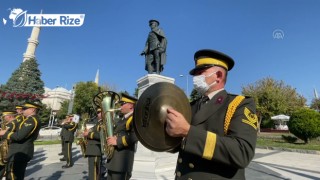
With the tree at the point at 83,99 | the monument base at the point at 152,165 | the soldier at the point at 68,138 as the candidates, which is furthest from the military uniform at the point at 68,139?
the tree at the point at 83,99

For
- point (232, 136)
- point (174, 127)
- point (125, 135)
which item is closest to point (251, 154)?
point (232, 136)

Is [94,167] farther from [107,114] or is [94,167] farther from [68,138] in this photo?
[68,138]

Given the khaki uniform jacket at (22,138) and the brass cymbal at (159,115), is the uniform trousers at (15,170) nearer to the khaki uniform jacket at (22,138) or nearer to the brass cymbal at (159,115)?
the khaki uniform jacket at (22,138)

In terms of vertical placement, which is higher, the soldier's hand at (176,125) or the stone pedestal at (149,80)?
the stone pedestal at (149,80)

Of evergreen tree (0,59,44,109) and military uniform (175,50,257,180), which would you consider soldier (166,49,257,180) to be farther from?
evergreen tree (0,59,44,109)

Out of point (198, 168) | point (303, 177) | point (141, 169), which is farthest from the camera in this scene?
point (303, 177)

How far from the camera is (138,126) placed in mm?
1910

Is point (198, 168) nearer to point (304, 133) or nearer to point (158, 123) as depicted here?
point (158, 123)

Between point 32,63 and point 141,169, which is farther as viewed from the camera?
point 32,63

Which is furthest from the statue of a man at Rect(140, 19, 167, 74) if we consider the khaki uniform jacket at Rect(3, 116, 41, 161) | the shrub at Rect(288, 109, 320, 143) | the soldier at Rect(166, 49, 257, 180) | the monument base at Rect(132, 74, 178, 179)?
the shrub at Rect(288, 109, 320, 143)

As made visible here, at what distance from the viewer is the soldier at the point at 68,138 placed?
10494 millimetres

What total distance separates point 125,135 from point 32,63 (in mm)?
47458

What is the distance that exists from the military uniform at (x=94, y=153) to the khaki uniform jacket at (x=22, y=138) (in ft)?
5.10

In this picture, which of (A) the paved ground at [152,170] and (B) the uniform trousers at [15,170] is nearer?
(B) the uniform trousers at [15,170]
